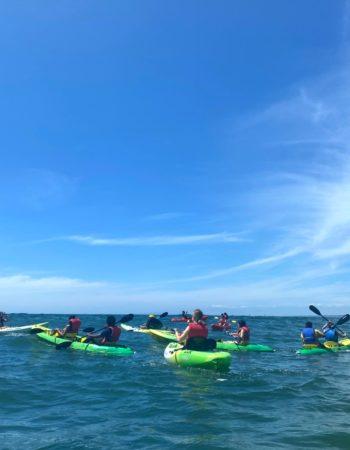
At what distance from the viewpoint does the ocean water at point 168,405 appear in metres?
7.36

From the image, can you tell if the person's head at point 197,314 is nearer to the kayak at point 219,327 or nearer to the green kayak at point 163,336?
the green kayak at point 163,336

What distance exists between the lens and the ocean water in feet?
24.1

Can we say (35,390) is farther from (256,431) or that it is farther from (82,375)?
(256,431)

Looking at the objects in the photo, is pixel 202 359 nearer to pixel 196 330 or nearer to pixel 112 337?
pixel 196 330

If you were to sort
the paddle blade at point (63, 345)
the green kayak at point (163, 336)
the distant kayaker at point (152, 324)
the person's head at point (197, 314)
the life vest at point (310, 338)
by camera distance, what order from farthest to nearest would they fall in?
the distant kayaker at point (152, 324) < the green kayak at point (163, 336) < the life vest at point (310, 338) < the paddle blade at point (63, 345) < the person's head at point (197, 314)

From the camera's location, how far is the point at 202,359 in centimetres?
1352

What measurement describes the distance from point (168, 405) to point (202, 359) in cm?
395

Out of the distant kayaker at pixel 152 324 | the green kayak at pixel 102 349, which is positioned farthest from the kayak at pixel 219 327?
the green kayak at pixel 102 349

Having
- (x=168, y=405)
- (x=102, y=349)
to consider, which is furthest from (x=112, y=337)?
(x=168, y=405)

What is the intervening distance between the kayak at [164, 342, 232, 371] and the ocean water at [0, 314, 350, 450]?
0.24m

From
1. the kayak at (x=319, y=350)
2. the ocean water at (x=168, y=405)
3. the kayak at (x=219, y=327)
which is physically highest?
the kayak at (x=219, y=327)

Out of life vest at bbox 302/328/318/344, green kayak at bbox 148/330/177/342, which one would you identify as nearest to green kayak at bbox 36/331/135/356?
green kayak at bbox 148/330/177/342

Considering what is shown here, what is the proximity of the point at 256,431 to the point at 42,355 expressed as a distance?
43.6 ft

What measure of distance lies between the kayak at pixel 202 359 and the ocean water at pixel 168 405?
245 mm
